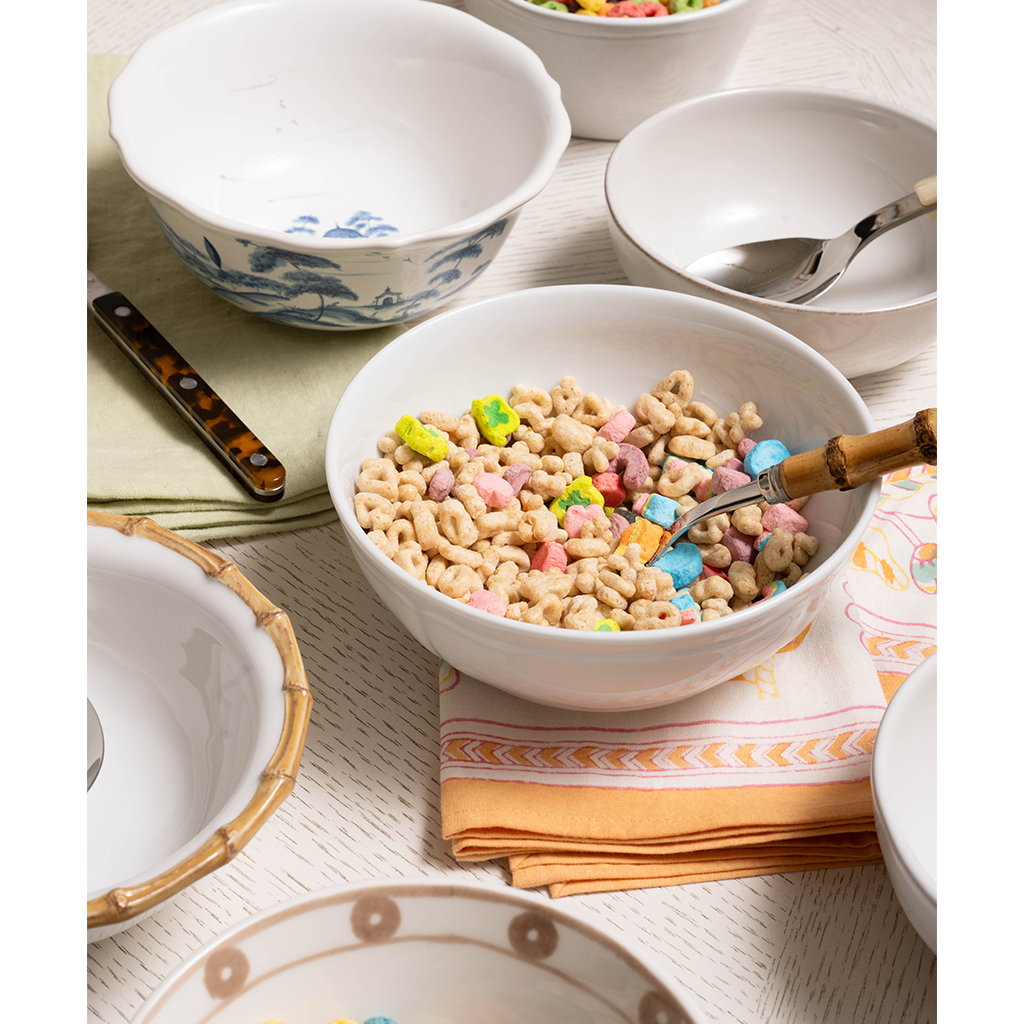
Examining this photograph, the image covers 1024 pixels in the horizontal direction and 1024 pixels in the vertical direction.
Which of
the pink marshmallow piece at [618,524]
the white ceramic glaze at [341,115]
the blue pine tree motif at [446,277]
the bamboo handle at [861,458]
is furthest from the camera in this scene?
the white ceramic glaze at [341,115]

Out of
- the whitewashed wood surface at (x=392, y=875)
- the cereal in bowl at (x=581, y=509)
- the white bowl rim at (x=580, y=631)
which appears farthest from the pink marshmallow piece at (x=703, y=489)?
the whitewashed wood surface at (x=392, y=875)

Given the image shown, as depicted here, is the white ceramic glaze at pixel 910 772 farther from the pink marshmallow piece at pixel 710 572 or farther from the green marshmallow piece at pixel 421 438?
the green marshmallow piece at pixel 421 438

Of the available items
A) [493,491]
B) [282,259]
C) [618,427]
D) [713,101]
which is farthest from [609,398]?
[713,101]

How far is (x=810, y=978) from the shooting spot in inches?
20.1

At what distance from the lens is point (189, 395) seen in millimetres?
762

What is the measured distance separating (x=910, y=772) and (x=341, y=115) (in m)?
0.77

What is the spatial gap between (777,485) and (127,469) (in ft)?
1.45

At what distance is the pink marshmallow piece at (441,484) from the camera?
2.17 ft

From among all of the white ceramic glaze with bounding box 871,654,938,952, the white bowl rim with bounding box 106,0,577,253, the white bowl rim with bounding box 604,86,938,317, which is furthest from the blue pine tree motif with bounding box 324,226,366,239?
the white ceramic glaze with bounding box 871,654,938,952

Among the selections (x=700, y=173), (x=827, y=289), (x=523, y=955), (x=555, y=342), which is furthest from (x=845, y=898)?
(x=700, y=173)

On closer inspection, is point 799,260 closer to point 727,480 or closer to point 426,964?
point 727,480

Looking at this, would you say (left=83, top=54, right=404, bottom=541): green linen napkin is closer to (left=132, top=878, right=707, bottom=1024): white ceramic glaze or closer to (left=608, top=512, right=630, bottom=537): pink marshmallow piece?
(left=608, top=512, right=630, bottom=537): pink marshmallow piece

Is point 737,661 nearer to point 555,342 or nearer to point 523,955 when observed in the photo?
point 523,955

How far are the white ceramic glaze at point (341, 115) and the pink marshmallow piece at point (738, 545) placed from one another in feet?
0.97
